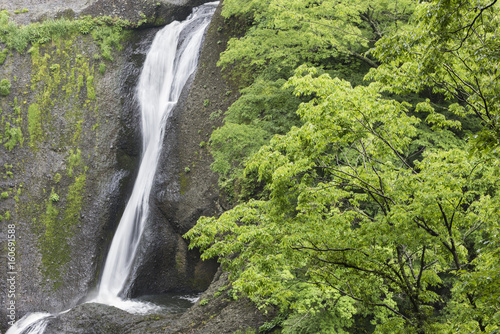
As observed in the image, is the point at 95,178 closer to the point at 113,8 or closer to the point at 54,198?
the point at 54,198

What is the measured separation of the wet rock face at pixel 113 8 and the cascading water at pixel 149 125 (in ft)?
3.05

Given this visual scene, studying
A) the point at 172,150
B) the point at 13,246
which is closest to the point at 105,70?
the point at 172,150

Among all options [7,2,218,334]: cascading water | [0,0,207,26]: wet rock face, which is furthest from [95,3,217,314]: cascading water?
[0,0,207,26]: wet rock face

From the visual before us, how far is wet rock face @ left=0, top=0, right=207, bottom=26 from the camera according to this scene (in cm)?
2108

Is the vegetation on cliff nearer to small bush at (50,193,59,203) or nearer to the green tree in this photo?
the green tree

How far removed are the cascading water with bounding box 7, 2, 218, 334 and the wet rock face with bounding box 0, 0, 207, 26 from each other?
93 centimetres

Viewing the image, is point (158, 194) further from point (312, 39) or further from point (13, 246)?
point (312, 39)

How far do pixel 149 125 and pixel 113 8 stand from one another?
362 inches

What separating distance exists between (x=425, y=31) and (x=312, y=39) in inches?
223

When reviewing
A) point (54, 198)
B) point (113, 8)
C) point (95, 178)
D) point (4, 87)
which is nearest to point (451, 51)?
point (95, 178)

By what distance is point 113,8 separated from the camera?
22.0 m

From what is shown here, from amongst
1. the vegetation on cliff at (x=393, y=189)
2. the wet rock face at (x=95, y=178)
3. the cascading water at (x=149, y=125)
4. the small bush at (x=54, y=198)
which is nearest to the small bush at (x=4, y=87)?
the wet rock face at (x=95, y=178)

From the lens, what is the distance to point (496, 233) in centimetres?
358

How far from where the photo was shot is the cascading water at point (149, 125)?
14727 mm
